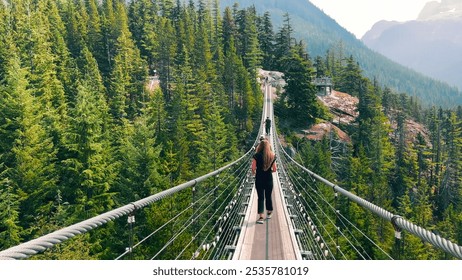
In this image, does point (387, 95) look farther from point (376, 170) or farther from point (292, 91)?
point (292, 91)

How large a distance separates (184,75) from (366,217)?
31525 mm

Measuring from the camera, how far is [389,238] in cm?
3197

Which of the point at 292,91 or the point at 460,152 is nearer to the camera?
the point at 292,91

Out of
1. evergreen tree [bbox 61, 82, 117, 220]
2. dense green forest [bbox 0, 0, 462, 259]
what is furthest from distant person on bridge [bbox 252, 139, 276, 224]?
evergreen tree [bbox 61, 82, 117, 220]

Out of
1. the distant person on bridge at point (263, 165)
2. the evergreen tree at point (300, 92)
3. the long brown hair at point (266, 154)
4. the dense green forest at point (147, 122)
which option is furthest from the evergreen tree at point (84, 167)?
the evergreen tree at point (300, 92)

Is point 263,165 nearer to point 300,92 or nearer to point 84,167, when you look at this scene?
point 84,167

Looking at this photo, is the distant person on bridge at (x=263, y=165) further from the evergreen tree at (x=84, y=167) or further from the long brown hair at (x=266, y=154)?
the evergreen tree at (x=84, y=167)

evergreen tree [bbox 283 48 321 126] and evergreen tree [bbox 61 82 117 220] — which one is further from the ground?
evergreen tree [bbox 283 48 321 126]

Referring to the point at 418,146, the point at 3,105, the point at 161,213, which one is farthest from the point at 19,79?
the point at 418,146

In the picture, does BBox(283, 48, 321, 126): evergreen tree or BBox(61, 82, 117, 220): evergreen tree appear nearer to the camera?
BBox(61, 82, 117, 220): evergreen tree

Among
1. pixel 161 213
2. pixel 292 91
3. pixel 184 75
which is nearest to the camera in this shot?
pixel 161 213

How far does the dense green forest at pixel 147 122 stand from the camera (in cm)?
2273

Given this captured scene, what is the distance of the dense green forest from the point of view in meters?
22.7

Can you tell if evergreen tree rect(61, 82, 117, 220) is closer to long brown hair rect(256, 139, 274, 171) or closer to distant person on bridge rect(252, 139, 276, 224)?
distant person on bridge rect(252, 139, 276, 224)
